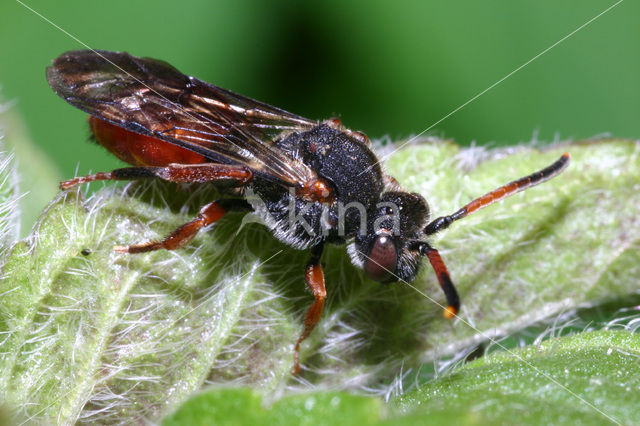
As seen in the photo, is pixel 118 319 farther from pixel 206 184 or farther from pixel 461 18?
pixel 461 18

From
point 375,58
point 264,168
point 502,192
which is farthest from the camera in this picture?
point 375,58

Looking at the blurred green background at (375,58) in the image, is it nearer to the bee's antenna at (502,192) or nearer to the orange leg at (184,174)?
the orange leg at (184,174)

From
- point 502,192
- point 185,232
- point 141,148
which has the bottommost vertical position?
point 502,192

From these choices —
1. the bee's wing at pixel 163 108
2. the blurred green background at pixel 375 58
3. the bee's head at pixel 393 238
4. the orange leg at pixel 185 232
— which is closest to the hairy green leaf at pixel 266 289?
the orange leg at pixel 185 232

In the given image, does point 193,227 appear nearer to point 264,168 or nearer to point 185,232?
point 185,232

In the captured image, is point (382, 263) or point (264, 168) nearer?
point (382, 263)

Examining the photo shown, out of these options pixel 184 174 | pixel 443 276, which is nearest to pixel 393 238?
pixel 443 276

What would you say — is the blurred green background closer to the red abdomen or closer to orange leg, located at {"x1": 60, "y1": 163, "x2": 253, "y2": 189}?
the red abdomen

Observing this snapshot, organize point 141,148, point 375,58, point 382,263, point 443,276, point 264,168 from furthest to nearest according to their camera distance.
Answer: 1. point 375,58
2. point 141,148
3. point 264,168
4. point 382,263
5. point 443,276
